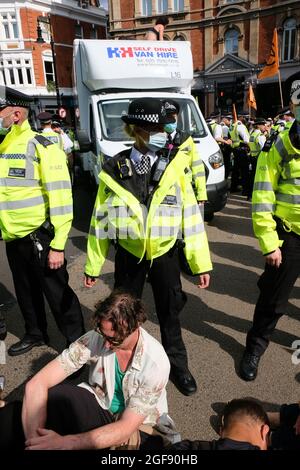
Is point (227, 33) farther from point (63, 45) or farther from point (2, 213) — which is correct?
point (2, 213)

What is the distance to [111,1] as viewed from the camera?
→ 31.8m

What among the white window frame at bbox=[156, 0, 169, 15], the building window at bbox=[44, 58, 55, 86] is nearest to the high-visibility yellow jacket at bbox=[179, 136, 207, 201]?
the white window frame at bbox=[156, 0, 169, 15]

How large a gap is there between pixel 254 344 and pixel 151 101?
198 cm

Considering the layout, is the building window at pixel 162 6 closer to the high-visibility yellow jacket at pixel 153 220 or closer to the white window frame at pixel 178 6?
the white window frame at pixel 178 6

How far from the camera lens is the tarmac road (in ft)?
8.67

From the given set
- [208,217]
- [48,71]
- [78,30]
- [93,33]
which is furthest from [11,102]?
[93,33]

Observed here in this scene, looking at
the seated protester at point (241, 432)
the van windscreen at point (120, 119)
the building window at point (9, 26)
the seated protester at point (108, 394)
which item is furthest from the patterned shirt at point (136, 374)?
the building window at point (9, 26)

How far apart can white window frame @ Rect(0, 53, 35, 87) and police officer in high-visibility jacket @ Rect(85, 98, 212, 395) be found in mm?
37645

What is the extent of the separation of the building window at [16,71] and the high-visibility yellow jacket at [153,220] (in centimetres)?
3793

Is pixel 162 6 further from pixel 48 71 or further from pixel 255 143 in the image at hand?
pixel 255 143

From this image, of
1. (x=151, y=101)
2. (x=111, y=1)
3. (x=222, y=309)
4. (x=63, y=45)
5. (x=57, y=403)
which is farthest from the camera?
(x=63, y=45)

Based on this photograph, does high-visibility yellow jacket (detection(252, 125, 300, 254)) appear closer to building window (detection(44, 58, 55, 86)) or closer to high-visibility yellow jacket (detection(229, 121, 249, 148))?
high-visibility yellow jacket (detection(229, 121, 249, 148))
